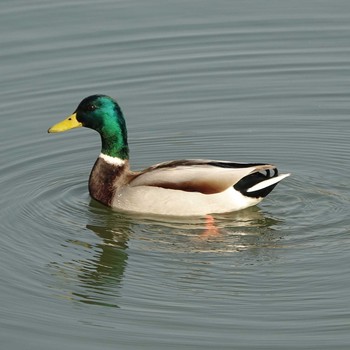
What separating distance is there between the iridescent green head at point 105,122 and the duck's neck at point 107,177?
87 mm

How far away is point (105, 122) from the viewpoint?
13094 mm

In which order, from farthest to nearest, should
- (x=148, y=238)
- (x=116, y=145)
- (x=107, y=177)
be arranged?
(x=116, y=145), (x=107, y=177), (x=148, y=238)

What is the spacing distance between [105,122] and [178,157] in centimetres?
125

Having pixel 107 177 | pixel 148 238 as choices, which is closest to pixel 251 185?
pixel 148 238

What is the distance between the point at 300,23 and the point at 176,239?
6023mm

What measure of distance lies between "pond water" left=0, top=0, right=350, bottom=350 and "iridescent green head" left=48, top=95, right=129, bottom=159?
2.02 feet

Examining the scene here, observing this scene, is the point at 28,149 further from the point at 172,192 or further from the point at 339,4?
the point at 339,4

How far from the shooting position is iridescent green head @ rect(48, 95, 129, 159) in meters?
13.1

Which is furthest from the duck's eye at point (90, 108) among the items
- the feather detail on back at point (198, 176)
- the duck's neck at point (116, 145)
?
the feather detail on back at point (198, 176)

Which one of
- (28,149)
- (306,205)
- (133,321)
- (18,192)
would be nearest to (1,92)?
(28,149)

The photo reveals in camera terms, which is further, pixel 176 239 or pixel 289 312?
pixel 176 239

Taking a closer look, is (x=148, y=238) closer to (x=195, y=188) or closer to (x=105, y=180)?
(x=195, y=188)

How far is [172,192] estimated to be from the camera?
41.1ft

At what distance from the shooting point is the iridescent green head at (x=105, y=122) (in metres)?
13.1
